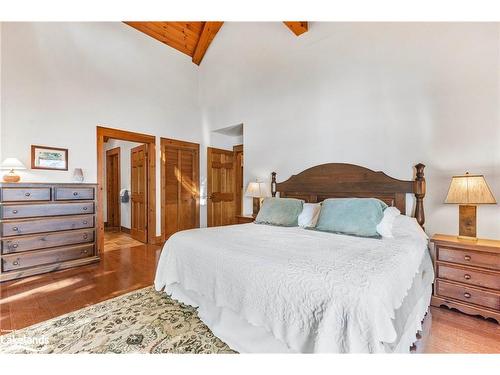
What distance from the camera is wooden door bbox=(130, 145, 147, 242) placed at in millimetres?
4617

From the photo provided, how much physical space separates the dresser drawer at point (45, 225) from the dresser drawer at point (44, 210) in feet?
0.22

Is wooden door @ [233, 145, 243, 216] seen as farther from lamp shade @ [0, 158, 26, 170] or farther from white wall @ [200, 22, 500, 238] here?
lamp shade @ [0, 158, 26, 170]

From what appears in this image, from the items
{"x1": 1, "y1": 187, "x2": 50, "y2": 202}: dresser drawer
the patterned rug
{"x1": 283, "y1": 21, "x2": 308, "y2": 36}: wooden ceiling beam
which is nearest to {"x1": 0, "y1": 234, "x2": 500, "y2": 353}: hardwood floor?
the patterned rug

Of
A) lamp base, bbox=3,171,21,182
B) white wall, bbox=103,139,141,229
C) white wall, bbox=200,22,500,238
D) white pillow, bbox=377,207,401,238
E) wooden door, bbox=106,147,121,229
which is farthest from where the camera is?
wooden door, bbox=106,147,121,229

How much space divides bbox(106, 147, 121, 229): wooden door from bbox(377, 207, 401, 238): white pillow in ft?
19.1

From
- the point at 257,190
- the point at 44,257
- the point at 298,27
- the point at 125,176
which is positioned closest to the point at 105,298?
the point at 44,257

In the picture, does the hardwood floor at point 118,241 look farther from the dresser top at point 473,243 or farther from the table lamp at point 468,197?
the table lamp at point 468,197

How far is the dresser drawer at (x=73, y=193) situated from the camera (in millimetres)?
3041

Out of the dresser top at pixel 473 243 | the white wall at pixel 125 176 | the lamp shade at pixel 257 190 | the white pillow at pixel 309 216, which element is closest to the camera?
the dresser top at pixel 473 243

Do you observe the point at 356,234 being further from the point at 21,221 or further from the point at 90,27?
the point at 90,27

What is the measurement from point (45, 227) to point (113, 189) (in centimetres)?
338

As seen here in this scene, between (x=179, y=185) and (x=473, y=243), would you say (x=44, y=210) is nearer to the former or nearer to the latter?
(x=179, y=185)

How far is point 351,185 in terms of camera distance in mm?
2930

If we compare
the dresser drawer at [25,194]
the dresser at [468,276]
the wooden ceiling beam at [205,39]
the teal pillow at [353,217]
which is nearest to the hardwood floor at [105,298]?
the dresser at [468,276]
